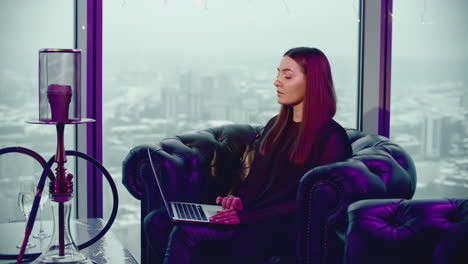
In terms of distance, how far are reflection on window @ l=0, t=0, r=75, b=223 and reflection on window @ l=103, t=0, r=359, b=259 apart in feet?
0.83

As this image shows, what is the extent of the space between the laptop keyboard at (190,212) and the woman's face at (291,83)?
0.55m

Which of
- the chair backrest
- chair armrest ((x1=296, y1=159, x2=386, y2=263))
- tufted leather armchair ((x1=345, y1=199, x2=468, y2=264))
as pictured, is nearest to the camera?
tufted leather armchair ((x1=345, y1=199, x2=468, y2=264))

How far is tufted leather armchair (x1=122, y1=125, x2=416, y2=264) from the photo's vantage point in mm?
1977

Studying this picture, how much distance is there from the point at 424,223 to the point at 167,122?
2006mm

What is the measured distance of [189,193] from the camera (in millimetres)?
2568

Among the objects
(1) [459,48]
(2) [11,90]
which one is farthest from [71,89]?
(1) [459,48]

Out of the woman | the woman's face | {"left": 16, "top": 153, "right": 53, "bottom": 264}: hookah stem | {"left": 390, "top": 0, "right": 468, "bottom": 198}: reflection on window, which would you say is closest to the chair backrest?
the woman

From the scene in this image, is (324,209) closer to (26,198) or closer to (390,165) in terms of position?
(390,165)

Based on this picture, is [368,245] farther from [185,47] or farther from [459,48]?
[459,48]

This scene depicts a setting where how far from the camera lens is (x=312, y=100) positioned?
2.36 metres

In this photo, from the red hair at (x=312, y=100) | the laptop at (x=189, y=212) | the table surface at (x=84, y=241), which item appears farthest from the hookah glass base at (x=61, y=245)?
the red hair at (x=312, y=100)

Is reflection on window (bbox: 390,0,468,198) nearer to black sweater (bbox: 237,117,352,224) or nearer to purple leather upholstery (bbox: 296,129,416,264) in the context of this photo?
black sweater (bbox: 237,117,352,224)

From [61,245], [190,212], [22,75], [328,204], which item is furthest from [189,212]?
→ [22,75]

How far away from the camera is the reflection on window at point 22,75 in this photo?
306 cm
